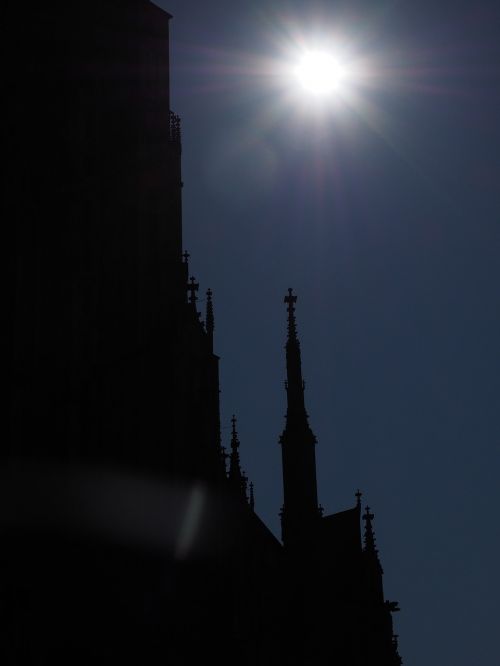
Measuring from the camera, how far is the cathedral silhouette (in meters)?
38.2

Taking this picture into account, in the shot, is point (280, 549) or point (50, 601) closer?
point (50, 601)

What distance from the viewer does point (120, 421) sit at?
43250 mm

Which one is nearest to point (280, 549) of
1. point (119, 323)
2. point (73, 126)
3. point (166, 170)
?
point (119, 323)

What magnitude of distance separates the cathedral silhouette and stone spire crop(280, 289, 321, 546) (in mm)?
103

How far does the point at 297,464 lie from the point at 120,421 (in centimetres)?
1330

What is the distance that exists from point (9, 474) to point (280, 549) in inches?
720

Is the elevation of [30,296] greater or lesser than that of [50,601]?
greater

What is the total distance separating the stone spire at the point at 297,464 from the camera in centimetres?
5278

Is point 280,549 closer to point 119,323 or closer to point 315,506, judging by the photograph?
point 315,506

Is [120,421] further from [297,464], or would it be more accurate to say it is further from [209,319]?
[297,464]

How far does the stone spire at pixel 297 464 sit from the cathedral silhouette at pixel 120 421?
0.10m

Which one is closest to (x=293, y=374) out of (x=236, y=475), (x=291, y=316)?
(x=291, y=316)

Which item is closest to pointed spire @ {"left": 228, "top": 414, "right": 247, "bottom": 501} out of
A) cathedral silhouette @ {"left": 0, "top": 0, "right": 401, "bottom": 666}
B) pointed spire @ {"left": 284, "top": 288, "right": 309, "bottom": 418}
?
cathedral silhouette @ {"left": 0, "top": 0, "right": 401, "bottom": 666}

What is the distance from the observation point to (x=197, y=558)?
145 feet
